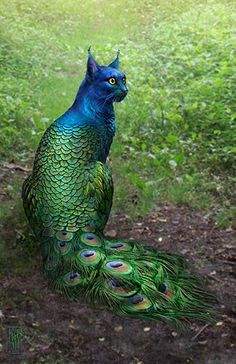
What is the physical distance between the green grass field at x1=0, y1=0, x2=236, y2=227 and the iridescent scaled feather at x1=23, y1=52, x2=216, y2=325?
106cm

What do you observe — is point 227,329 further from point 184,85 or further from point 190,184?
point 184,85

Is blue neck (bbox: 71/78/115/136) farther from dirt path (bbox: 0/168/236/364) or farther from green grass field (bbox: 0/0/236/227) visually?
dirt path (bbox: 0/168/236/364)

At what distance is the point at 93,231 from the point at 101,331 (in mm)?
735

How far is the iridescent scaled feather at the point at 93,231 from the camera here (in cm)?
411

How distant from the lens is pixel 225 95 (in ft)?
24.5

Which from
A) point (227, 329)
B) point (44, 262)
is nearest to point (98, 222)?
point (44, 262)

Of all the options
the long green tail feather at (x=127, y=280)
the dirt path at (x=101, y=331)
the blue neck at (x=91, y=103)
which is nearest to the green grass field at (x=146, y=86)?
the blue neck at (x=91, y=103)

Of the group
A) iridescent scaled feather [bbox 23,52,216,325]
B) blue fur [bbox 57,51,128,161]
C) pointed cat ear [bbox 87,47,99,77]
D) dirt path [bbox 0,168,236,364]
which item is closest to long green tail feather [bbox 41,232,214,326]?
iridescent scaled feather [bbox 23,52,216,325]

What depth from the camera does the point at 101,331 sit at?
4.17 metres

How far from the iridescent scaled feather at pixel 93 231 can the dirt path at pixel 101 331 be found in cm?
15

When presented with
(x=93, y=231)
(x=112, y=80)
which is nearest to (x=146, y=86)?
(x=112, y=80)

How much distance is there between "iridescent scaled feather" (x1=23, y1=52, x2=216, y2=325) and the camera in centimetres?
411

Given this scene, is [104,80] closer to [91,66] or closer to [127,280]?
[91,66]

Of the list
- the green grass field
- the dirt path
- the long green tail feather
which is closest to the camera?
the dirt path
